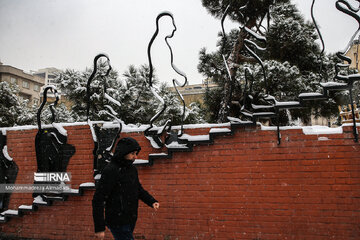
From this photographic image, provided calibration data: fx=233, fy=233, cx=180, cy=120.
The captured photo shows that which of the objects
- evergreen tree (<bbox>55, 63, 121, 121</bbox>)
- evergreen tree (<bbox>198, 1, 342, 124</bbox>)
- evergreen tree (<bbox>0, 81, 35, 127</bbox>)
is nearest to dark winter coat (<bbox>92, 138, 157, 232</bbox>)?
evergreen tree (<bbox>198, 1, 342, 124</bbox>)

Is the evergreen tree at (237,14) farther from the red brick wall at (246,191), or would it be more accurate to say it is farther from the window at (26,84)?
the window at (26,84)

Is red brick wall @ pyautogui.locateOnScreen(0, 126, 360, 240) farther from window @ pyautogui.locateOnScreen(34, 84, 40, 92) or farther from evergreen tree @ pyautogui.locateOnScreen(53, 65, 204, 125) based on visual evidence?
window @ pyautogui.locateOnScreen(34, 84, 40, 92)

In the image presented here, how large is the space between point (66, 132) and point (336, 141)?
13.8 ft

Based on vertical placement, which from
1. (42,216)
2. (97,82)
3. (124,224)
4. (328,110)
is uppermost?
(97,82)

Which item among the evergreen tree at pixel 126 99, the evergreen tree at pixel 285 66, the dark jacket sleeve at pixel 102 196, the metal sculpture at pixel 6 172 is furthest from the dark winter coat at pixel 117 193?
the evergreen tree at pixel 126 99

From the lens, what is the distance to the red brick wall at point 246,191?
2.99m

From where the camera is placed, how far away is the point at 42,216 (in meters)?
4.02

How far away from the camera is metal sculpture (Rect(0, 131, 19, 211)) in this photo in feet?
14.0

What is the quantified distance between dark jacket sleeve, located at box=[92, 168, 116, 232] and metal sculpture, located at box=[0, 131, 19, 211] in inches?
128

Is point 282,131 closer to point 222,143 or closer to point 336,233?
point 222,143

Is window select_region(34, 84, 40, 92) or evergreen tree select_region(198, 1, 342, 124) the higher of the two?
window select_region(34, 84, 40, 92)

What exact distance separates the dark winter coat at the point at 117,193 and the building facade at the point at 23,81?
40012 mm

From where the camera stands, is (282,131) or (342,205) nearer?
(342,205)

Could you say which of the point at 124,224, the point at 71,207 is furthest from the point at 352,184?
the point at 71,207
